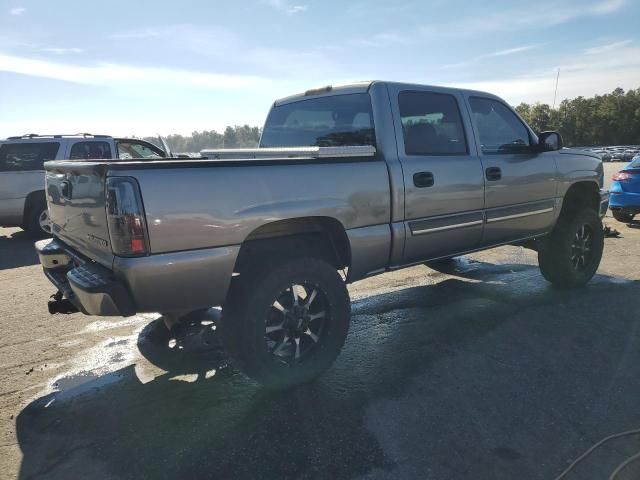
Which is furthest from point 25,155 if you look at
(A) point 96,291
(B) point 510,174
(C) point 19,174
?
(B) point 510,174

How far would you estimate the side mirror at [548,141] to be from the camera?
4.44 meters

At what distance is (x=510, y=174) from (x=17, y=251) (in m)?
7.97

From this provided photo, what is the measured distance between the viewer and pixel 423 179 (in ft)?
11.6

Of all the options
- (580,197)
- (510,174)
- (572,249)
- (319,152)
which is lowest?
(572,249)

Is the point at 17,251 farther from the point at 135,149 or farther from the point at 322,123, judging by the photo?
the point at 322,123

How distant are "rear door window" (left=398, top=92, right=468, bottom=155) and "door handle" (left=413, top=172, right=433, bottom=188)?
0.61ft

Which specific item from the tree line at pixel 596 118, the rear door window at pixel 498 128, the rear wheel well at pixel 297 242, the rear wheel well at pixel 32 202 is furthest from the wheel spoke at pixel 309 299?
the tree line at pixel 596 118

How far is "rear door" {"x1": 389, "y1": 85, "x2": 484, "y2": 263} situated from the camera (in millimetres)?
3533

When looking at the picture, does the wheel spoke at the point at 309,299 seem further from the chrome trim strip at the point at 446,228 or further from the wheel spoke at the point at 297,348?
the chrome trim strip at the point at 446,228

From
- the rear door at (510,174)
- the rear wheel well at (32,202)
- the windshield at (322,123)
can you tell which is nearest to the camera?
the windshield at (322,123)

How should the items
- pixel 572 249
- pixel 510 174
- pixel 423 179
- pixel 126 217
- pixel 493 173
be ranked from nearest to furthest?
pixel 126 217 < pixel 423 179 < pixel 493 173 < pixel 510 174 < pixel 572 249

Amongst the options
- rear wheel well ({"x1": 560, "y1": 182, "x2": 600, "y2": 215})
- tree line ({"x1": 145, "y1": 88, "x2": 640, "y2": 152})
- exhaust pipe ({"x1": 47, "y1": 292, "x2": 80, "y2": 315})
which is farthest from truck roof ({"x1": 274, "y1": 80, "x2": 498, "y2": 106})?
tree line ({"x1": 145, "y1": 88, "x2": 640, "y2": 152})

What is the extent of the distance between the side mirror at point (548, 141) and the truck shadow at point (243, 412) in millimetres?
1620

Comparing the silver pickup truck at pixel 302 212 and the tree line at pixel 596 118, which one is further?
the tree line at pixel 596 118
